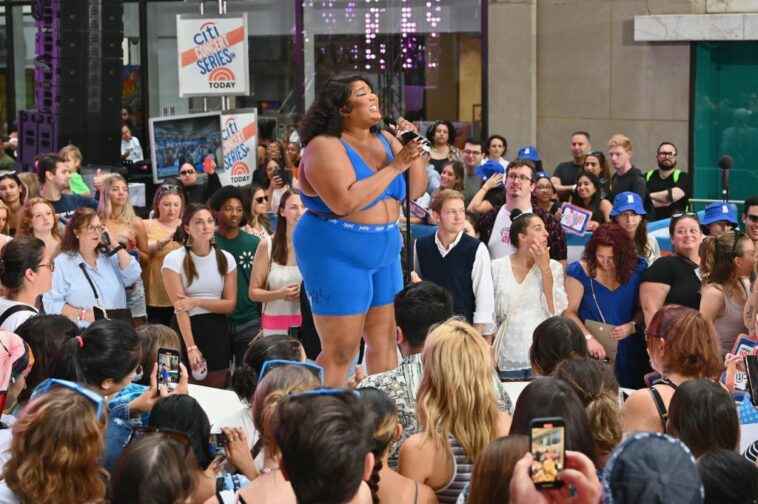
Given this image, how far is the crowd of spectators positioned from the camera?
3203mm

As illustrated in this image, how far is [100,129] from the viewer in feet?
44.2

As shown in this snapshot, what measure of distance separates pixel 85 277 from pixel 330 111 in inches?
97.9

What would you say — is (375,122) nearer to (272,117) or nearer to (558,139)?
(558,139)

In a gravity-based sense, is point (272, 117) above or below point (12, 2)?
below

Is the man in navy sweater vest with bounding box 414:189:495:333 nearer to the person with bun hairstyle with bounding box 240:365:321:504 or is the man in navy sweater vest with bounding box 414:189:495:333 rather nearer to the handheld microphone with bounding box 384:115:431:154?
the handheld microphone with bounding box 384:115:431:154

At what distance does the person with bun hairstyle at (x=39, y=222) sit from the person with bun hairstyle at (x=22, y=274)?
6.68 feet

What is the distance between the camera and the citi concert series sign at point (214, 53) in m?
12.5

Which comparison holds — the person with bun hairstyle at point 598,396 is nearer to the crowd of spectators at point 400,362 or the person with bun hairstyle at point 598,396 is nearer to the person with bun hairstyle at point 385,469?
the crowd of spectators at point 400,362

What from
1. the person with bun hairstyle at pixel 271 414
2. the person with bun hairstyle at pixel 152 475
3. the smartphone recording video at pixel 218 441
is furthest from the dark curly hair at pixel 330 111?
the person with bun hairstyle at pixel 152 475

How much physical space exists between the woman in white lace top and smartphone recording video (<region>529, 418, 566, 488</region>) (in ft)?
13.4

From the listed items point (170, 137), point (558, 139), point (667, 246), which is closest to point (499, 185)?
point (667, 246)

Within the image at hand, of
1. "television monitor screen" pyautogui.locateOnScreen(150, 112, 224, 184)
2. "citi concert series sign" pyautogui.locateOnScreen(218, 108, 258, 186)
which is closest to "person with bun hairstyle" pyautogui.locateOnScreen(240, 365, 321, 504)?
"television monitor screen" pyautogui.locateOnScreen(150, 112, 224, 184)

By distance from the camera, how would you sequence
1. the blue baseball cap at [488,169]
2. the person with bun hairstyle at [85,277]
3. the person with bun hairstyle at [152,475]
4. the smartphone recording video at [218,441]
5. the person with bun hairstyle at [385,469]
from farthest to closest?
the blue baseball cap at [488,169] < the person with bun hairstyle at [85,277] < the smartphone recording video at [218,441] < the person with bun hairstyle at [385,469] < the person with bun hairstyle at [152,475]

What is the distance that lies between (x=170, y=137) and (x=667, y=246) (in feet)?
18.2
